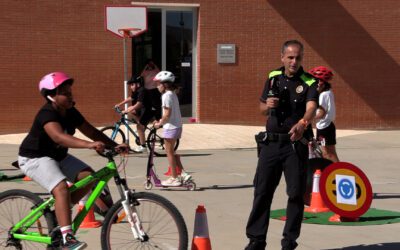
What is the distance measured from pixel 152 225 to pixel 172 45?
14.7 metres

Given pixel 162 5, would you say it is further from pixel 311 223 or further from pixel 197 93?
pixel 311 223

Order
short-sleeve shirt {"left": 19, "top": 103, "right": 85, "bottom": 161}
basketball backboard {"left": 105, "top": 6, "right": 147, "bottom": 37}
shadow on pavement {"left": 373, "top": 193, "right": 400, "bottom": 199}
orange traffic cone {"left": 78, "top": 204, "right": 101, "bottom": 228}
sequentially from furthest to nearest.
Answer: basketball backboard {"left": 105, "top": 6, "right": 147, "bottom": 37}, shadow on pavement {"left": 373, "top": 193, "right": 400, "bottom": 199}, orange traffic cone {"left": 78, "top": 204, "right": 101, "bottom": 228}, short-sleeve shirt {"left": 19, "top": 103, "right": 85, "bottom": 161}

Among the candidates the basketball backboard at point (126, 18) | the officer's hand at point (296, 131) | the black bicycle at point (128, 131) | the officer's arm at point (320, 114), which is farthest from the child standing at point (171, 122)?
the basketball backboard at point (126, 18)

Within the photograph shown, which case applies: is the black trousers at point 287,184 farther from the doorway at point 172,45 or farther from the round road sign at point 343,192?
the doorway at point 172,45

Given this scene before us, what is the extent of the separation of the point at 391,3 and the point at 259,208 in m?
16.0

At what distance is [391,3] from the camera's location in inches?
806

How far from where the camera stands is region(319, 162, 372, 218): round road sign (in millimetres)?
7289

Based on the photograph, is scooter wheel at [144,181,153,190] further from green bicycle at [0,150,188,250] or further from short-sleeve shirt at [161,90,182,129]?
green bicycle at [0,150,188,250]

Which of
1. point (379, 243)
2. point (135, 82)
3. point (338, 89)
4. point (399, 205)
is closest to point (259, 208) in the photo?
point (379, 243)

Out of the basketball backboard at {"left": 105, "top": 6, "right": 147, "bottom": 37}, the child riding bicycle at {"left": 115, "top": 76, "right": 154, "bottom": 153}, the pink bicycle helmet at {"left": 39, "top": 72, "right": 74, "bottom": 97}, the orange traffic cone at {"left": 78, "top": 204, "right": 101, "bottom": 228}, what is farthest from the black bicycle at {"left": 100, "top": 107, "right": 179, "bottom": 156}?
the pink bicycle helmet at {"left": 39, "top": 72, "right": 74, "bottom": 97}

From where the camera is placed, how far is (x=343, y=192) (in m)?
7.30

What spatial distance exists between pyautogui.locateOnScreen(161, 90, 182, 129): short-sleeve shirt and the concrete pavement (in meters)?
0.97

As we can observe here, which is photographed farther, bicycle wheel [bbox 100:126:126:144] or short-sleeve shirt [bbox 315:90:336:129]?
bicycle wheel [bbox 100:126:126:144]

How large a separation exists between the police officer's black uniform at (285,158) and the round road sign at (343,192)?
1.42 metres
